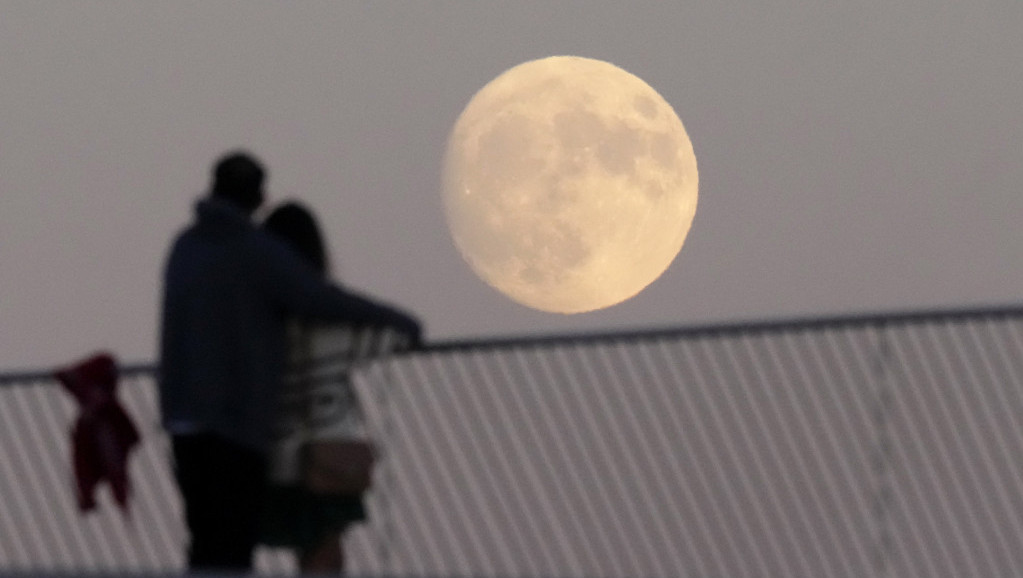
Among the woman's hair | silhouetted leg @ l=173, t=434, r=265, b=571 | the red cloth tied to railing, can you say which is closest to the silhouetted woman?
the woman's hair

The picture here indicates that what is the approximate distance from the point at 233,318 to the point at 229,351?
0.12m

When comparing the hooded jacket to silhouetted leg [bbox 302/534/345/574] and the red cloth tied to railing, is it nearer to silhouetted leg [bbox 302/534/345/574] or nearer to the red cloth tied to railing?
silhouetted leg [bbox 302/534/345/574]

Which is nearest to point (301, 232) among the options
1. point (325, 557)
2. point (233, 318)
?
point (233, 318)

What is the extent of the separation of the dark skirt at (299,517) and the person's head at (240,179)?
3.70 ft

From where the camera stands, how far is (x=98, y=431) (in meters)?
6.52

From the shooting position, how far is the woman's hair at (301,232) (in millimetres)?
5973

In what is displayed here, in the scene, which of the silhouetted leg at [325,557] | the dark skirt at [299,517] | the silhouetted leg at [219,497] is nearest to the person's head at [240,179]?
the silhouetted leg at [219,497]

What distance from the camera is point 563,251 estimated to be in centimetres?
2178

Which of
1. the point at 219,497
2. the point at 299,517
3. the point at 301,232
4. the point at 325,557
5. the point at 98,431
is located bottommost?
the point at 325,557

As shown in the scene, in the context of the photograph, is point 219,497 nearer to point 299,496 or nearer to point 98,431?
point 299,496

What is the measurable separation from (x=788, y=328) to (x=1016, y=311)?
3.29 ft

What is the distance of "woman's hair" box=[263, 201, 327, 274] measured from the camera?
19.6 ft

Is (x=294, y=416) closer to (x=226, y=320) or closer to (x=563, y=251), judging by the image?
(x=226, y=320)

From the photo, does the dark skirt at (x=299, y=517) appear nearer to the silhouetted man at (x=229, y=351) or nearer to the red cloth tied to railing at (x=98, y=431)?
the silhouetted man at (x=229, y=351)
